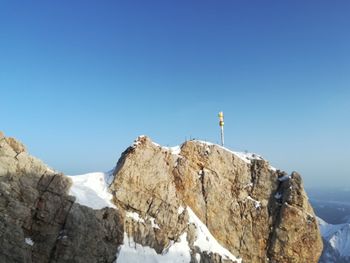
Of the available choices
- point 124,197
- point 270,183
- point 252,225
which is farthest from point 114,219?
point 270,183

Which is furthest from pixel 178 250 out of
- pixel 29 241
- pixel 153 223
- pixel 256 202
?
pixel 29 241

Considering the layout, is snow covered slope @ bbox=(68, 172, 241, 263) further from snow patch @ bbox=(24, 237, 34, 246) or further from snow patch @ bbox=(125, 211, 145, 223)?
snow patch @ bbox=(24, 237, 34, 246)

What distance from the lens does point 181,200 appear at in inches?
2018

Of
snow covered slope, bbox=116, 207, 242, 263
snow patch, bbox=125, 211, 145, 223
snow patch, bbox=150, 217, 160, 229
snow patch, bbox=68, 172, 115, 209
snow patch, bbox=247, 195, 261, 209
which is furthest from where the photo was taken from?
snow patch, bbox=247, 195, 261, 209

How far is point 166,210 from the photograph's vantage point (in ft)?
160

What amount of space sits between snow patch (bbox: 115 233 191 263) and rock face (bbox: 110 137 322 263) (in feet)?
4.52

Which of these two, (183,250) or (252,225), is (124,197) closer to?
(183,250)

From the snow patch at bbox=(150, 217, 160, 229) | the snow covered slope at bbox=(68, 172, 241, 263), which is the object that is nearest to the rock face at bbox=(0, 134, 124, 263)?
the snow covered slope at bbox=(68, 172, 241, 263)

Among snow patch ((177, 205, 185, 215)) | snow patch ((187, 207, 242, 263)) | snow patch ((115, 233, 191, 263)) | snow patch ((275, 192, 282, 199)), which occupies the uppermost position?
snow patch ((275, 192, 282, 199))

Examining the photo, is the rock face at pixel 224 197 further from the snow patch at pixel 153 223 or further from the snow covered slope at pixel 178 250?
the snow covered slope at pixel 178 250

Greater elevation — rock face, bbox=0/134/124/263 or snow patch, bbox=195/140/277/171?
snow patch, bbox=195/140/277/171

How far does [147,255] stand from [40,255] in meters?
10.9

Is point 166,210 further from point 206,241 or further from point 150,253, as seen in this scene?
point 206,241

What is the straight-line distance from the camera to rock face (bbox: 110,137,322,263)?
48719 millimetres
